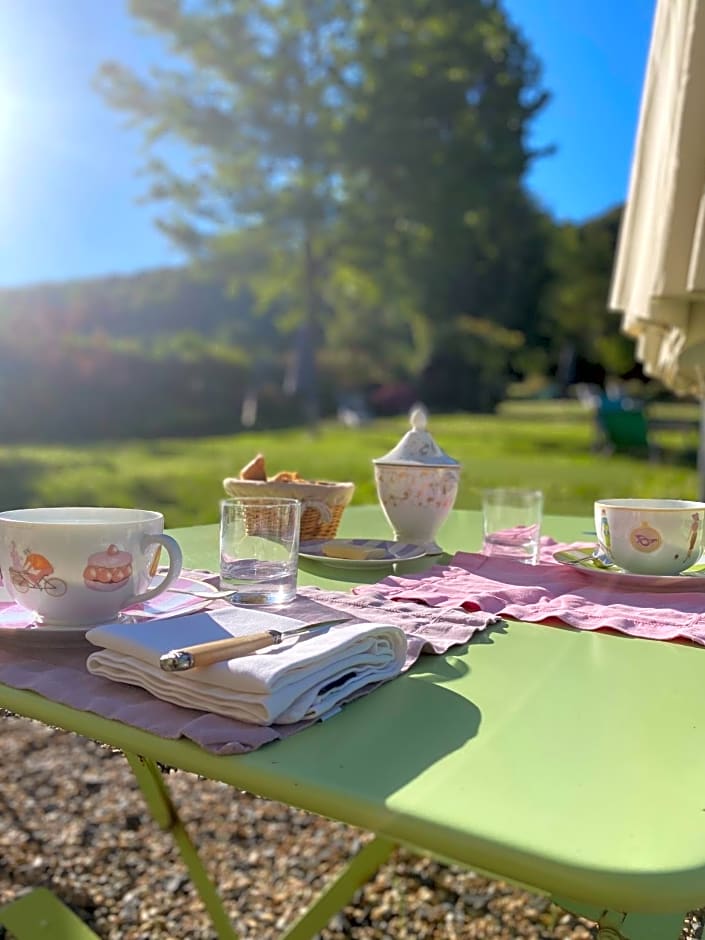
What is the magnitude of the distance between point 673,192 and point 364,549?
102 cm

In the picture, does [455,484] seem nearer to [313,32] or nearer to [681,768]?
[681,768]

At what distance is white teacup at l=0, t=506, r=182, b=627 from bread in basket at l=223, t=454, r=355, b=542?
445 millimetres

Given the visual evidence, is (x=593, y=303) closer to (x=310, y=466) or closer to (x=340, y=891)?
(x=310, y=466)

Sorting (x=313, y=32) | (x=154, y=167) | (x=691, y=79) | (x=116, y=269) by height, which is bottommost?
(x=691, y=79)

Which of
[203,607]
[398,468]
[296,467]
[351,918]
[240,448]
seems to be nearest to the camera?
[203,607]

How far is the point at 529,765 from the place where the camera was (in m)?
0.49

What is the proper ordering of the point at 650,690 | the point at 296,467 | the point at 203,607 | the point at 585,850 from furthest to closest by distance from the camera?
the point at 296,467
the point at 203,607
the point at 650,690
the point at 585,850

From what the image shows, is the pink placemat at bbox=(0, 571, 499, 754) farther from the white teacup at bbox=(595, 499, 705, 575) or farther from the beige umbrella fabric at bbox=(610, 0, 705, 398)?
the beige umbrella fabric at bbox=(610, 0, 705, 398)

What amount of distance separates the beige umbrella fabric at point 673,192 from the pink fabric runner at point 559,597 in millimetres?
719

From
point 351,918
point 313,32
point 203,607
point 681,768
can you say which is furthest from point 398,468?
point 313,32

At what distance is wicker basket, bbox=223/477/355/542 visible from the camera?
1176mm

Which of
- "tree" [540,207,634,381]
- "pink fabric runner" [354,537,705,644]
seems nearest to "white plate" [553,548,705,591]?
"pink fabric runner" [354,537,705,644]

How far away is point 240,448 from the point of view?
352 inches

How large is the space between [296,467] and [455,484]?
5.67 m
